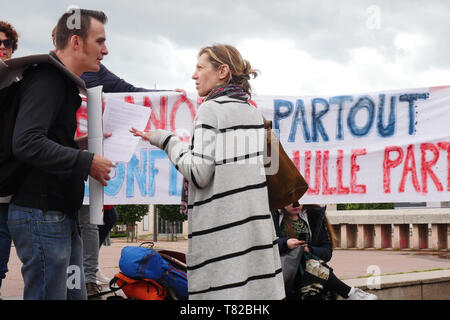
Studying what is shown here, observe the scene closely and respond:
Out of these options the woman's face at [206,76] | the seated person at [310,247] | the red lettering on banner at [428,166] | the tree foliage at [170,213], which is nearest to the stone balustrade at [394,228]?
the red lettering on banner at [428,166]

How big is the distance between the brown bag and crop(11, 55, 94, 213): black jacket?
94 centimetres

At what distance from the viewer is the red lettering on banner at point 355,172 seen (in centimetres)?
613

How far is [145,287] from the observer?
399 cm

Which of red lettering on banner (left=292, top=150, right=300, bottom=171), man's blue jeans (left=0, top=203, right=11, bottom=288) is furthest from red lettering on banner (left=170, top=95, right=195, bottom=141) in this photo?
man's blue jeans (left=0, top=203, right=11, bottom=288)

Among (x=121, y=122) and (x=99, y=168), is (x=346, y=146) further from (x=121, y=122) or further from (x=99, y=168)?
(x=99, y=168)

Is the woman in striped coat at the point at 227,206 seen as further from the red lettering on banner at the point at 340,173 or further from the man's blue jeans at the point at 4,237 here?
the red lettering on banner at the point at 340,173

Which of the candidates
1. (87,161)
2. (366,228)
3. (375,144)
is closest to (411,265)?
(375,144)

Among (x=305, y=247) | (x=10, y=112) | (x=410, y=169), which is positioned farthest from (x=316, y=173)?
(x=10, y=112)

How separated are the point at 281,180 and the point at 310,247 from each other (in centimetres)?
192

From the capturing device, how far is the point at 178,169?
2.65m

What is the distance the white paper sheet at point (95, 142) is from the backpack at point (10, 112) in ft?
0.48

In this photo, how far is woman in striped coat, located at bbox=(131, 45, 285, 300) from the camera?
8.47 feet

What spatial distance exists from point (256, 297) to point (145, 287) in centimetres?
157
